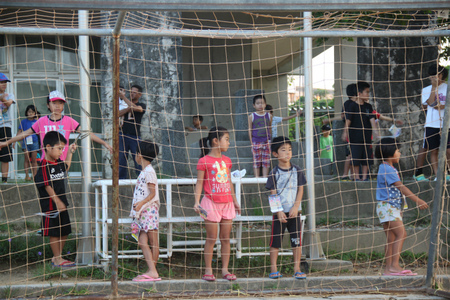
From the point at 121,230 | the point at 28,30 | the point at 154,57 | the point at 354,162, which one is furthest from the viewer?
the point at 154,57

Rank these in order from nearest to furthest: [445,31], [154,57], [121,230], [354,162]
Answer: [445,31] < [121,230] < [354,162] < [154,57]

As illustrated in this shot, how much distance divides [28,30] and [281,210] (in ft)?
9.42

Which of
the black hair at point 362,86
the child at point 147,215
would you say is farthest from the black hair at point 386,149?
the child at point 147,215

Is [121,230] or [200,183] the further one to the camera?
[121,230]

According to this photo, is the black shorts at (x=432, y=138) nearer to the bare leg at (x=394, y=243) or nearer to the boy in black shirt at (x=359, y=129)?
the boy in black shirt at (x=359, y=129)

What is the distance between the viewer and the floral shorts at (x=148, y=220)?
5.27 meters

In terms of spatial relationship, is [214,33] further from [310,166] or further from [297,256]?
[297,256]

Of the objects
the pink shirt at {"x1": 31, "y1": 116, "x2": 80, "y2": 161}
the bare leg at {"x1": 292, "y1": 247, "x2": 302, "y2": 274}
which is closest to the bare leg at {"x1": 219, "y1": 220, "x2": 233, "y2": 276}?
the bare leg at {"x1": 292, "y1": 247, "x2": 302, "y2": 274}

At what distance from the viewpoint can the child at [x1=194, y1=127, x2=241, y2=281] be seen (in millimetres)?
5309

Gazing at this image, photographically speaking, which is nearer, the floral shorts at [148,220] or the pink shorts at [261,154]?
the floral shorts at [148,220]

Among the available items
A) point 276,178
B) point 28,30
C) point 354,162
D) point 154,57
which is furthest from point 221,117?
point 28,30

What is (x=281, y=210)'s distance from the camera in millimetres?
5375

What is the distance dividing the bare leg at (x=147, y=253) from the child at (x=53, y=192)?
29.0 inches

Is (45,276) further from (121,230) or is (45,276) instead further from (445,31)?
(445,31)
